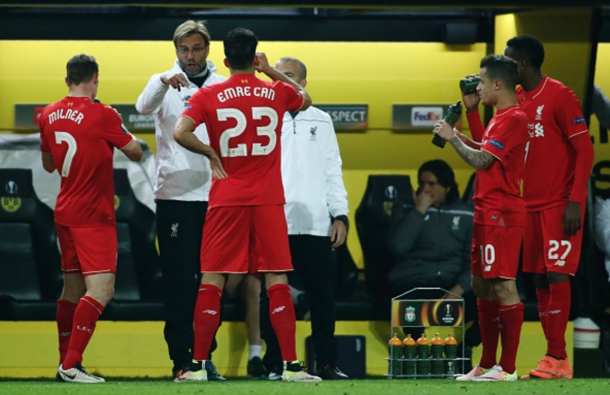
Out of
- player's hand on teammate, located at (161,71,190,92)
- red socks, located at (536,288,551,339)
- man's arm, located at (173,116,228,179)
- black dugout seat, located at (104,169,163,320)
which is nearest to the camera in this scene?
man's arm, located at (173,116,228,179)

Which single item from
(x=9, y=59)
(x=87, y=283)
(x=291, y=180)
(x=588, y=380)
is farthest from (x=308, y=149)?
(x=9, y=59)

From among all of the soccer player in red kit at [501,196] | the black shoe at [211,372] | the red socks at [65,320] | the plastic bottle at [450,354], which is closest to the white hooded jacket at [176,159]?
the red socks at [65,320]

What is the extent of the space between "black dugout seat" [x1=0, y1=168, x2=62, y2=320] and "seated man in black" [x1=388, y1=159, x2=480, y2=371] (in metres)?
→ 2.16

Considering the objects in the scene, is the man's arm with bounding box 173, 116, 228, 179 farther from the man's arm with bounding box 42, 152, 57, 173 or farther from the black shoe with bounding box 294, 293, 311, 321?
the black shoe with bounding box 294, 293, 311, 321

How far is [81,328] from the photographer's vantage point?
6633 millimetres

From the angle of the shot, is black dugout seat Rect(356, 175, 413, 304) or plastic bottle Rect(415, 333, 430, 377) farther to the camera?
black dugout seat Rect(356, 175, 413, 304)

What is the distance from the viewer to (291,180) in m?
7.36

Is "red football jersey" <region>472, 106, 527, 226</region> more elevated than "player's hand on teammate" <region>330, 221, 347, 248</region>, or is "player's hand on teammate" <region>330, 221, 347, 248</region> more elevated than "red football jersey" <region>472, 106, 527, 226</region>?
"red football jersey" <region>472, 106, 527, 226</region>

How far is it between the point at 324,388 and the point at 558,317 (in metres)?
1.55

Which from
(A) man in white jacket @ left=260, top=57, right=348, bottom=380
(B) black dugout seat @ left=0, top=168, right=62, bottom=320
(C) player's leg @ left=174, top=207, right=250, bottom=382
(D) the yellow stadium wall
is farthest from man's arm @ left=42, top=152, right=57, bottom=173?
(B) black dugout seat @ left=0, top=168, right=62, bottom=320

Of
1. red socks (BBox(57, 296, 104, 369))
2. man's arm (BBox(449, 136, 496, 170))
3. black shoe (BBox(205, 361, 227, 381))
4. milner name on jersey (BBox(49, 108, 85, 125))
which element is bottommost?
black shoe (BBox(205, 361, 227, 381))

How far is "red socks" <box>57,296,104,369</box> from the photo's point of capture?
Answer: 6598 millimetres

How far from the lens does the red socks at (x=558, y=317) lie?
273 inches

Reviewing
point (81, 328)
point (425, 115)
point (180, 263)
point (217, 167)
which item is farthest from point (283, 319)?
point (425, 115)
